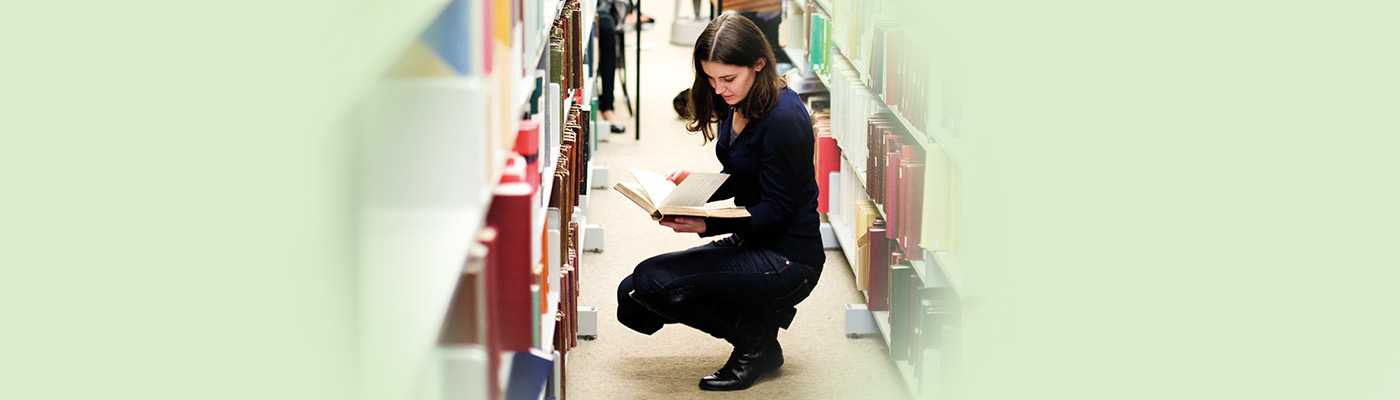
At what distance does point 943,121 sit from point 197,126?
2491mm

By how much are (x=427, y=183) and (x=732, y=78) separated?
1.84 meters

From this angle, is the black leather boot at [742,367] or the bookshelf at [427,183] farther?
the black leather boot at [742,367]

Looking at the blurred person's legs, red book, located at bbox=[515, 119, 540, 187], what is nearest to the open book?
red book, located at bbox=[515, 119, 540, 187]

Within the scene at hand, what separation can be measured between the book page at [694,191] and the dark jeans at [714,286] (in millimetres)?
207

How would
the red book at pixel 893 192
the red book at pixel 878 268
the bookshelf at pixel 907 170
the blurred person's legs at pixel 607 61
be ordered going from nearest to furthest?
the bookshelf at pixel 907 170
the red book at pixel 893 192
the red book at pixel 878 268
the blurred person's legs at pixel 607 61

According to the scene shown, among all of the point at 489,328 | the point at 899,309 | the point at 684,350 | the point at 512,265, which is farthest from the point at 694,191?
the point at 489,328

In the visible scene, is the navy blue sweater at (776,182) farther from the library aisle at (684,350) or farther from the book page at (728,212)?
the library aisle at (684,350)

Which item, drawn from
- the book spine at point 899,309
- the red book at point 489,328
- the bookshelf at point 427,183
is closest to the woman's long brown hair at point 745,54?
the book spine at point 899,309

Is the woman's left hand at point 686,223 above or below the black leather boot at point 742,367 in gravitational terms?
above

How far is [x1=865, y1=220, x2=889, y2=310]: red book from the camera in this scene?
12.5 feet

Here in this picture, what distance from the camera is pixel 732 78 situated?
3.21m

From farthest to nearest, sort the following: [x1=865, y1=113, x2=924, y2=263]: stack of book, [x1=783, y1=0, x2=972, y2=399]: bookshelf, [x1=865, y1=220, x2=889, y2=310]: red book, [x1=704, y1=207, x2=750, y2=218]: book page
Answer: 1. [x1=865, y1=220, x2=889, y2=310]: red book
2. [x1=865, y1=113, x2=924, y2=263]: stack of book
3. [x1=704, y1=207, x2=750, y2=218]: book page
4. [x1=783, y1=0, x2=972, y2=399]: bookshelf

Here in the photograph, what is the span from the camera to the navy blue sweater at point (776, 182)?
3.21 m

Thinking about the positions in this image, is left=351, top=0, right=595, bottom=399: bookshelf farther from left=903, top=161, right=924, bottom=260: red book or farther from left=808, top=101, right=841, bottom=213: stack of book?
left=808, top=101, right=841, bottom=213: stack of book
